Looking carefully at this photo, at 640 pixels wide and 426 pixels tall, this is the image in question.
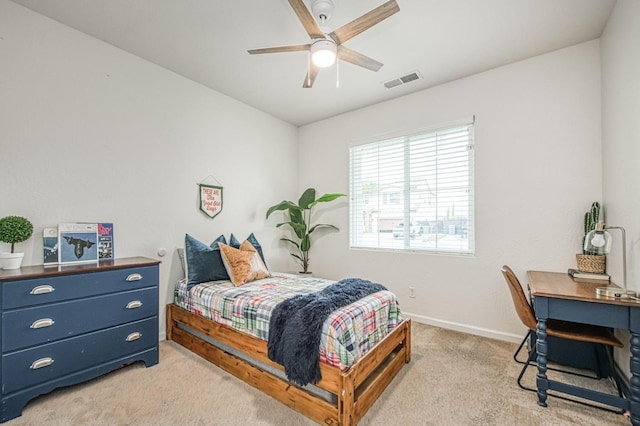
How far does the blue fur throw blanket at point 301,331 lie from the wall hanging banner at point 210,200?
182 centimetres

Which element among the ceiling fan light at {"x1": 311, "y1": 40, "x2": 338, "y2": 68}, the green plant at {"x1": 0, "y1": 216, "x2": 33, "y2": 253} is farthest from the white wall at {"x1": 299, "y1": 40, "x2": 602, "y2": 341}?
the green plant at {"x1": 0, "y1": 216, "x2": 33, "y2": 253}

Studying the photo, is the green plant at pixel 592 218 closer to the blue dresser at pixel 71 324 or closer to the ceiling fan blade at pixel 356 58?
the ceiling fan blade at pixel 356 58

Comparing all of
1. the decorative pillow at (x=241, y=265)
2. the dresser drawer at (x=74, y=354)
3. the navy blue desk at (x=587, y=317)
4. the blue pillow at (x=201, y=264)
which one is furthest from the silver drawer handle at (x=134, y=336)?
the navy blue desk at (x=587, y=317)

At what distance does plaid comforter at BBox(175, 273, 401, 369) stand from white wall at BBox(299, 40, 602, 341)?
1228mm

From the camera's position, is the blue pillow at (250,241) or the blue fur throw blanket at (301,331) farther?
the blue pillow at (250,241)

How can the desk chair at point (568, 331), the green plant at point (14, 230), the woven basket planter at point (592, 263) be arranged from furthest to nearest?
the woven basket planter at point (592, 263) → the green plant at point (14, 230) → the desk chair at point (568, 331)

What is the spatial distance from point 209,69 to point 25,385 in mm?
2991

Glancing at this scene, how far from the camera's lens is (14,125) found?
217 centimetres

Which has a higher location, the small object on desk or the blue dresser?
the small object on desk

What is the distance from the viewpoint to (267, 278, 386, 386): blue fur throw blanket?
1.76 m

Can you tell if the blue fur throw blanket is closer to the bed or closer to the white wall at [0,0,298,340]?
the bed

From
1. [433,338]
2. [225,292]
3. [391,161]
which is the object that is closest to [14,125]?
[225,292]

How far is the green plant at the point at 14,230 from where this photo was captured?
197 cm

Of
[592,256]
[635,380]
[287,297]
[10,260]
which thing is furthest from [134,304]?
[592,256]
